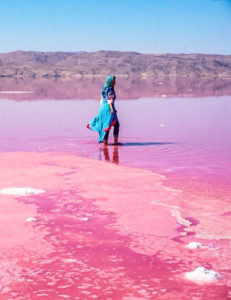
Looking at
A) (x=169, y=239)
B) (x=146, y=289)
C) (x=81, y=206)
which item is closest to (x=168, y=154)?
(x=81, y=206)

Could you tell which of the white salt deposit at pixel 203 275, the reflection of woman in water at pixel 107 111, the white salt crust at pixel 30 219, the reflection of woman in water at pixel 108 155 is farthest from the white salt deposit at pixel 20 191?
the reflection of woman in water at pixel 107 111

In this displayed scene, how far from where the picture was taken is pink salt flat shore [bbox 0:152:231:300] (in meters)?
4.21

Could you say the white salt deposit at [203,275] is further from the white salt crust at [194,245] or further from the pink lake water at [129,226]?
the white salt crust at [194,245]

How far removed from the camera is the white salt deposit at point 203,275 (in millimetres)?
4344

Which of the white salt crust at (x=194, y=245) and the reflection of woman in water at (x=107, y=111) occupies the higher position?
the reflection of woman in water at (x=107, y=111)

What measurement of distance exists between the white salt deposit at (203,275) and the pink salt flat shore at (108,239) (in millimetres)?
42

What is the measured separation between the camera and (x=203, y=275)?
437 centimetres

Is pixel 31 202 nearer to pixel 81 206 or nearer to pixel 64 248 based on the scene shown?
pixel 81 206

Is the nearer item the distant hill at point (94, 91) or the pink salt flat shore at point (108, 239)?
the pink salt flat shore at point (108, 239)

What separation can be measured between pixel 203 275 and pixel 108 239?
1312mm

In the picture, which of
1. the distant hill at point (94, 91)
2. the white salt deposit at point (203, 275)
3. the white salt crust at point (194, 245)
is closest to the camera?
the white salt deposit at point (203, 275)

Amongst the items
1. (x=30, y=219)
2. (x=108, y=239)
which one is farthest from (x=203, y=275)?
(x=30, y=219)

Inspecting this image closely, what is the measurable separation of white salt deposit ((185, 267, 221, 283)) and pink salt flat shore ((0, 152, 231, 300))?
1.7 inches

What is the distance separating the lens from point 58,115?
2098cm
